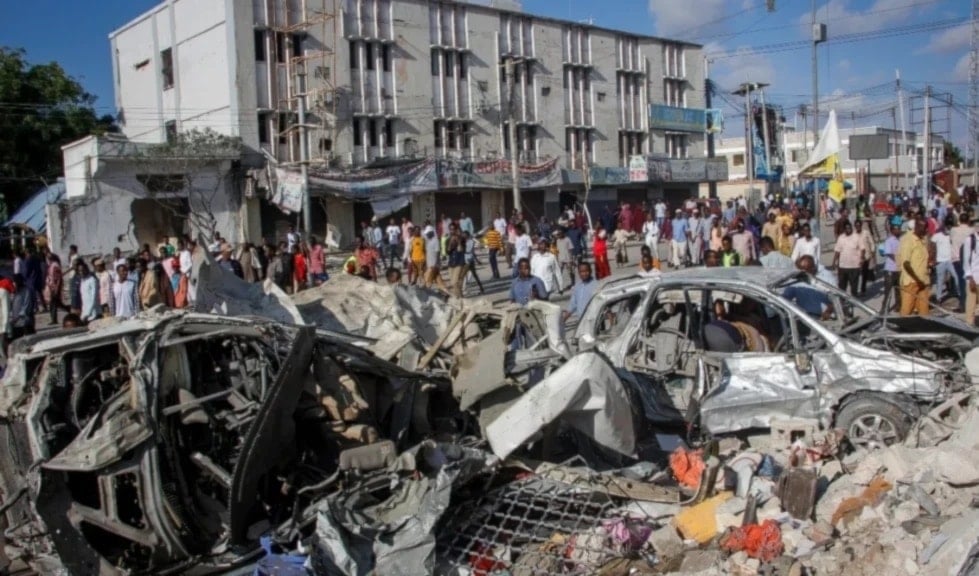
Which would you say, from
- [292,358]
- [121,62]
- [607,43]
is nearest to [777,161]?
[607,43]

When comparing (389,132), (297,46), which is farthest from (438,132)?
(297,46)

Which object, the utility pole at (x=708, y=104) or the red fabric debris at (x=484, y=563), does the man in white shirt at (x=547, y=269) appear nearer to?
the red fabric debris at (x=484, y=563)

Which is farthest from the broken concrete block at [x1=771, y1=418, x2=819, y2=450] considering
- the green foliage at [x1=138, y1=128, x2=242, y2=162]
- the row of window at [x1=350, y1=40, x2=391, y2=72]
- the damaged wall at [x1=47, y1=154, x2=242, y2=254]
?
the row of window at [x1=350, y1=40, x2=391, y2=72]

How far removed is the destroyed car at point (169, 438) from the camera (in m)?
5.40

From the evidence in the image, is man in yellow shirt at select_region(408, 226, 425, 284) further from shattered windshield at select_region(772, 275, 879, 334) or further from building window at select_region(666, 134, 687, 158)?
building window at select_region(666, 134, 687, 158)

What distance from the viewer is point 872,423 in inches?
269

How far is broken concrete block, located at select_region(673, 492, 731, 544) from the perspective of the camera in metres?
5.65

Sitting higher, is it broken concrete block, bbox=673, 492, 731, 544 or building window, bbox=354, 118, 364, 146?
building window, bbox=354, 118, 364, 146

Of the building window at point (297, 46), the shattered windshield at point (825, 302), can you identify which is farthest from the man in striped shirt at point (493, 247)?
the building window at point (297, 46)

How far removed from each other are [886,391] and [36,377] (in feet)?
20.2

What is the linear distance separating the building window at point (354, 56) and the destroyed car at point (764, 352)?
2669 centimetres

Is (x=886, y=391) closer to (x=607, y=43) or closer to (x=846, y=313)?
(x=846, y=313)

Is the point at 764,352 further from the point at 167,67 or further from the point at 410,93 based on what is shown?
the point at 167,67

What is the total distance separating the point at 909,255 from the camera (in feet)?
38.4
